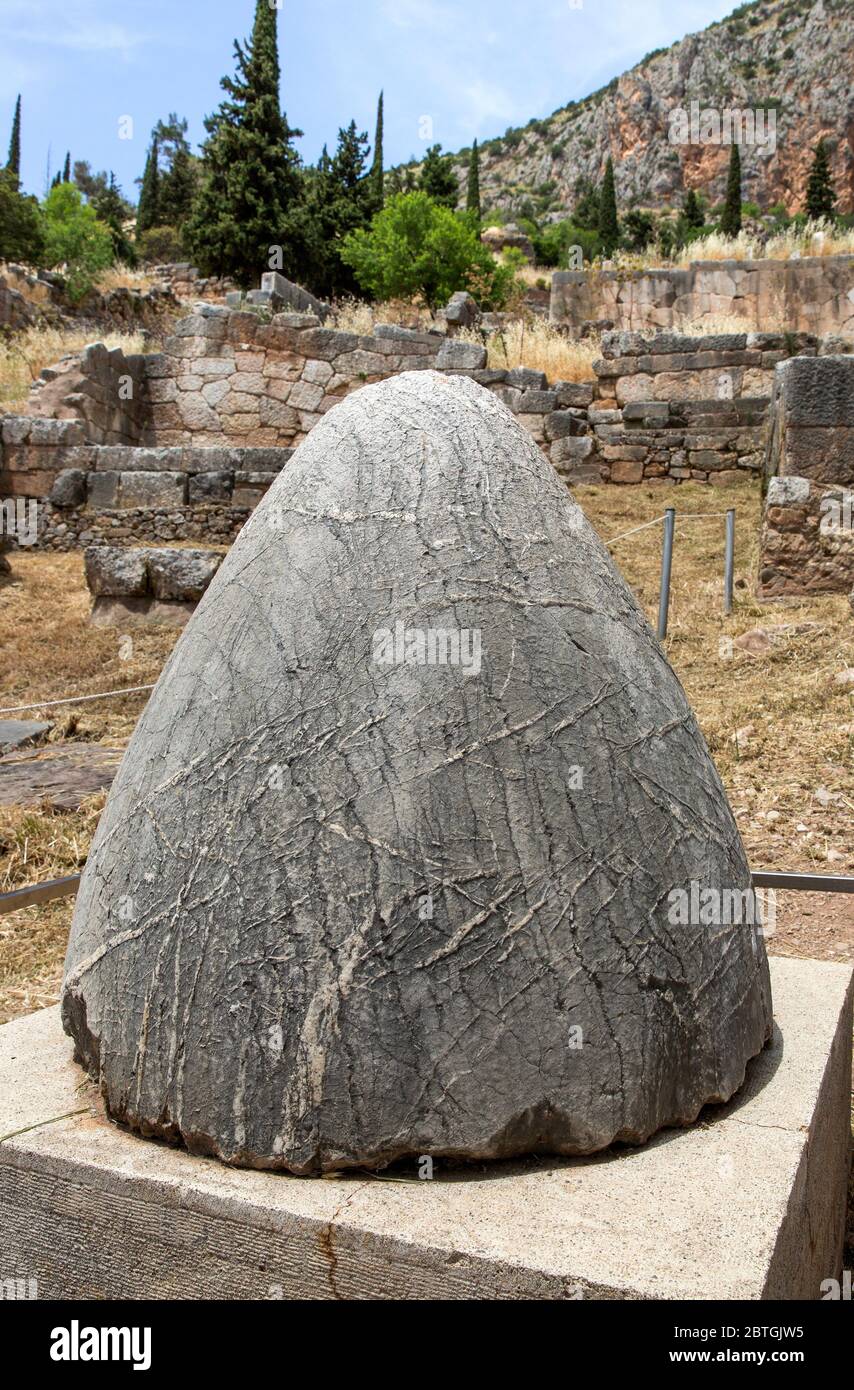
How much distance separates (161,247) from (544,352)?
23.7 m

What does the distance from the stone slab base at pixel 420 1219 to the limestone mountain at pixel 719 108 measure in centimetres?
5481

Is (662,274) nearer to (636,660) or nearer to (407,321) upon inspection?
(407,321)

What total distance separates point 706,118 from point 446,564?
222 feet

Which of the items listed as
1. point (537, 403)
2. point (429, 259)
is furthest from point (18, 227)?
point (537, 403)

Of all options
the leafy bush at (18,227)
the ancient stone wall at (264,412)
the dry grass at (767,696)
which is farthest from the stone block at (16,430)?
the leafy bush at (18,227)

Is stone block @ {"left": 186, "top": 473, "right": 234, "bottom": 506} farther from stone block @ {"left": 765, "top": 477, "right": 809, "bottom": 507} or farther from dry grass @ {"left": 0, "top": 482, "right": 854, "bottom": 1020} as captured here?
stone block @ {"left": 765, "top": 477, "right": 809, "bottom": 507}

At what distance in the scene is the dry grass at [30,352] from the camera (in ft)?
43.8

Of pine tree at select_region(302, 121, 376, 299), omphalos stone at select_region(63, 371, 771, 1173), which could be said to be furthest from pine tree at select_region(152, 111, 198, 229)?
omphalos stone at select_region(63, 371, 771, 1173)

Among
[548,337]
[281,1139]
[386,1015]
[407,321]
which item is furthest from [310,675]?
[407,321]

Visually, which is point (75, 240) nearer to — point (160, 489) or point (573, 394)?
point (573, 394)

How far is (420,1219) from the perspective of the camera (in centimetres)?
132

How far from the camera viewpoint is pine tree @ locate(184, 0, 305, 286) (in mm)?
22047

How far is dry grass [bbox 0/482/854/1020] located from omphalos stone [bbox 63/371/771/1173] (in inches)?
65.5

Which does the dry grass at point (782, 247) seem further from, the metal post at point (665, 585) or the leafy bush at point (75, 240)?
the leafy bush at point (75, 240)
